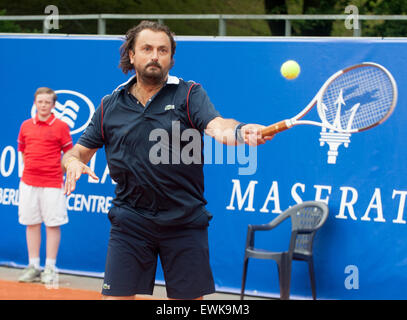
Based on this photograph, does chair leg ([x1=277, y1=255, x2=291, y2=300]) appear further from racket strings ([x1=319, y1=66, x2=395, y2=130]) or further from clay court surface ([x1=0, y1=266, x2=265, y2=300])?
racket strings ([x1=319, y1=66, x2=395, y2=130])

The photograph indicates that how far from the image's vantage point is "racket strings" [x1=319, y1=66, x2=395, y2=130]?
15.3 feet

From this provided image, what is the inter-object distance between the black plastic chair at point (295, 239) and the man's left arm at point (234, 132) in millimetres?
2464

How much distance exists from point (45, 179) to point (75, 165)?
3198 millimetres

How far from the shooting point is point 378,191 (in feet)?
20.1

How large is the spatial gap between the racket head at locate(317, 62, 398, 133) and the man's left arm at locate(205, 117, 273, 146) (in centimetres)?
75

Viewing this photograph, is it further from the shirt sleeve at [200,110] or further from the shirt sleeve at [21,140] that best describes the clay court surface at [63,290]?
the shirt sleeve at [200,110]

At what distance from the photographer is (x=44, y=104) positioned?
7.16 meters

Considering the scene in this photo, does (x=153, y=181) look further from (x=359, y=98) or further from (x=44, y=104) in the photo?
(x=44, y=104)

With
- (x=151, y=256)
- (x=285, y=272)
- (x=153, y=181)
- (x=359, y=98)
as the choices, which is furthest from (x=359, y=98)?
(x=151, y=256)

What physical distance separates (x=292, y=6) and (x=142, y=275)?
10.4 m

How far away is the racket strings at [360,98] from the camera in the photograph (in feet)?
15.3

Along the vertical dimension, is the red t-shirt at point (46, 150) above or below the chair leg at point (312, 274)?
above

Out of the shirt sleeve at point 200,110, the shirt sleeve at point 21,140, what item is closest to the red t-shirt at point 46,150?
the shirt sleeve at point 21,140
